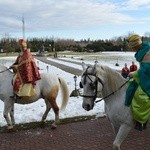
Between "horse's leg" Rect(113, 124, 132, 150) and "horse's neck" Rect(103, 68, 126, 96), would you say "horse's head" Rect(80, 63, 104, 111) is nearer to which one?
"horse's neck" Rect(103, 68, 126, 96)

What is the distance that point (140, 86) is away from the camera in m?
4.64

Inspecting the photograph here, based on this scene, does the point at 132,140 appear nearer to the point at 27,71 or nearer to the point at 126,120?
the point at 126,120

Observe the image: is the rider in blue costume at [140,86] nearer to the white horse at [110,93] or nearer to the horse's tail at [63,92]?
the white horse at [110,93]

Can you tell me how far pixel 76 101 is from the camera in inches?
455

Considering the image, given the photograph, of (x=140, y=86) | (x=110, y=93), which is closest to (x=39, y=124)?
(x=110, y=93)

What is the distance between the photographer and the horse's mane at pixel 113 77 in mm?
4926

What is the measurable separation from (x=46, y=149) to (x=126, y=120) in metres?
2.47

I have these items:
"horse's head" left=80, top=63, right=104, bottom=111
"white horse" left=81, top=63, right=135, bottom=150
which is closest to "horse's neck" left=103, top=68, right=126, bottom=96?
"white horse" left=81, top=63, right=135, bottom=150

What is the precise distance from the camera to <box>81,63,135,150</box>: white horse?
4.75m

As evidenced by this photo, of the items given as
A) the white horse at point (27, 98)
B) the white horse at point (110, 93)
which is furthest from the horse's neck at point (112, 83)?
the white horse at point (27, 98)

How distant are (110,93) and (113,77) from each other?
0.26 m

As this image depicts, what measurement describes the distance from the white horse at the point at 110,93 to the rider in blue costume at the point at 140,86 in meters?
0.14

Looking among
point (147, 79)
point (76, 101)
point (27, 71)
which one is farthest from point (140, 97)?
point (76, 101)

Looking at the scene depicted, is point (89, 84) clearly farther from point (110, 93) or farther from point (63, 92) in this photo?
point (63, 92)
